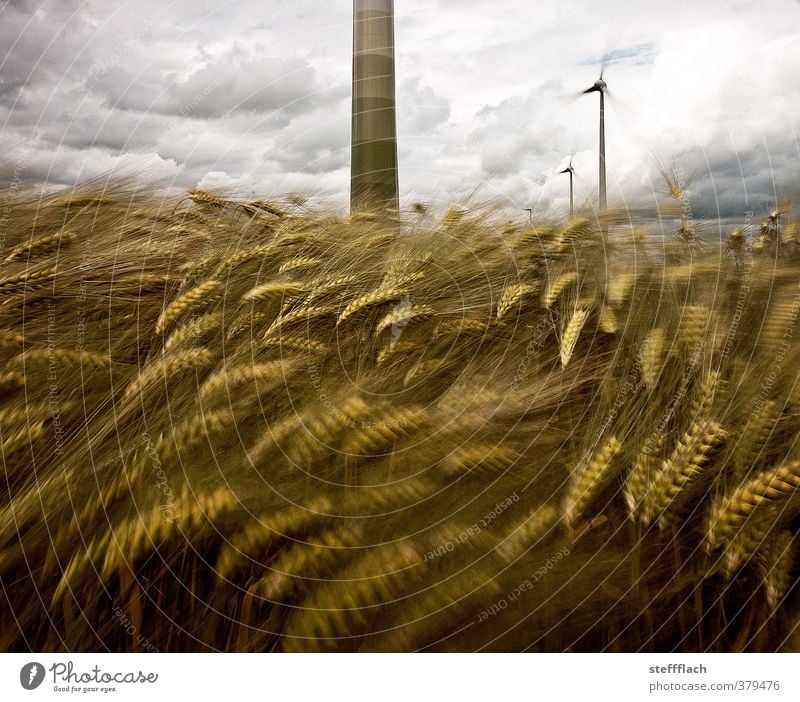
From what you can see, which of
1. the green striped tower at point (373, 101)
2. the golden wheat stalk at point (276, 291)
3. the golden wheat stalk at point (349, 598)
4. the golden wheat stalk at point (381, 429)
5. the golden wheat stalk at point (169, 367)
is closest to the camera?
the golden wheat stalk at point (349, 598)

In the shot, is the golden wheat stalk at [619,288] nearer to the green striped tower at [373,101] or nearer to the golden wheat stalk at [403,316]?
the golden wheat stalk at [403,316]

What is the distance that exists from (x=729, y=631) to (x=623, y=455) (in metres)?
0.22

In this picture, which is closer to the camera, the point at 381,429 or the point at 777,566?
the point at 777,566

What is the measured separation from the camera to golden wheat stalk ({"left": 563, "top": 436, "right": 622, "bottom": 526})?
0.62 m

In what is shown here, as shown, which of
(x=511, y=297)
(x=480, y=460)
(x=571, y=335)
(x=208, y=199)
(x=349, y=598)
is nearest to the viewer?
(x=349, y=598)

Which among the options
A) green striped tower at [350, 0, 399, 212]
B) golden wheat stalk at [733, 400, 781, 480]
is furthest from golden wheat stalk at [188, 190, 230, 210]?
golden wheat stalk at [733, 400, 781, 480]

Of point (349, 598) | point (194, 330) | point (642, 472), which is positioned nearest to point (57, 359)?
point (194, 330)

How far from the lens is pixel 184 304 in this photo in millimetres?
873

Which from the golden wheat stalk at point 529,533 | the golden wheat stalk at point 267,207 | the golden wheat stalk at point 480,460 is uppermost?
the golden wheat stalk at point 267,207

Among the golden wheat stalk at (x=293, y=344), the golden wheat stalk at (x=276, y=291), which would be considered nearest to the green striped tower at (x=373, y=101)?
the golden wheat stalk at (x=276, y=291)

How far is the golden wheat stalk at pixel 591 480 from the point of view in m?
0.62

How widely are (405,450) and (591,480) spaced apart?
0.23 metres

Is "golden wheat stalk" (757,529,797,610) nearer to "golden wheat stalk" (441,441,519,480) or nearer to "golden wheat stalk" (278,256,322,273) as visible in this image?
"golden wheat stalk" (441,441,519,480)

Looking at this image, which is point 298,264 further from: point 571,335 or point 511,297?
point 571,335
